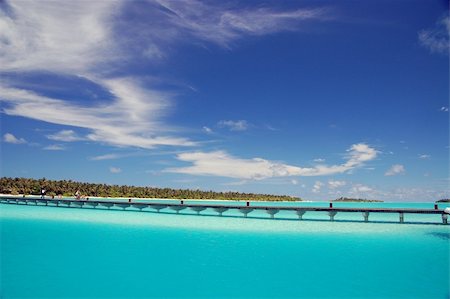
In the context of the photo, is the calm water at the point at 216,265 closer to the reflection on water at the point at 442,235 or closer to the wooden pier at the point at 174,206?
the reflection on water at the point at 442,235

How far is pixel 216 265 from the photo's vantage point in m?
14.5

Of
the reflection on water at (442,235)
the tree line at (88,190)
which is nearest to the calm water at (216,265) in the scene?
the reflection on water at (442,235)

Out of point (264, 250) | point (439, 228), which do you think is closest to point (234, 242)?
point (264, 250)

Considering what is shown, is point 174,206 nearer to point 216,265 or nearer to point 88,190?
point 216,265

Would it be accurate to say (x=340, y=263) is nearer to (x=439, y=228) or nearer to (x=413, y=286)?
(x=413, y=286)

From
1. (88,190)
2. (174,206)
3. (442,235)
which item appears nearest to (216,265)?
(442,235)

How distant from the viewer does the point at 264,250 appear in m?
18.1

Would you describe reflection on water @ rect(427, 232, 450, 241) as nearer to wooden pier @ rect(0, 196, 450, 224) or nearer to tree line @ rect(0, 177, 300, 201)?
wooden pier @ rect(0, 196, 450, 224)

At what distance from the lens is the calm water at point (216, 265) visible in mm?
11289

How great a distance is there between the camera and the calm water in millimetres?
11289

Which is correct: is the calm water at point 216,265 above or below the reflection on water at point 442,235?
below

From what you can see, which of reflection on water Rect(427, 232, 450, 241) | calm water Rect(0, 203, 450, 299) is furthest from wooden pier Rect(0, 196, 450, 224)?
calm water Rect(0, 203, 450, 299)

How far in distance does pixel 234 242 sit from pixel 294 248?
11.4 feet

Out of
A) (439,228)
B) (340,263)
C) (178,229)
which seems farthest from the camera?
(439,228)
